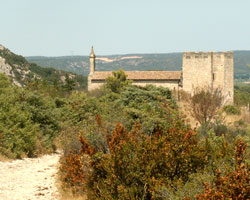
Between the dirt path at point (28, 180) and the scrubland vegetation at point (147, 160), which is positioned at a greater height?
the scrubland vegetation at point (147, 160)

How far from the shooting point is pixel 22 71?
87062mm

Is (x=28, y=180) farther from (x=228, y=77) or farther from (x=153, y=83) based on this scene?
(x=153, y=83)

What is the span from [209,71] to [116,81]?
1104cm

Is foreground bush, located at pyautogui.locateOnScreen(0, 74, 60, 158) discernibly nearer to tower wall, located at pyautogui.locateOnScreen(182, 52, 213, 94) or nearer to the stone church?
the stone church

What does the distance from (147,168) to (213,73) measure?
3914 centimetres

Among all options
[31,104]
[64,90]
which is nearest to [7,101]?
[31,104]

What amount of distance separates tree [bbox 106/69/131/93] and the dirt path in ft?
103

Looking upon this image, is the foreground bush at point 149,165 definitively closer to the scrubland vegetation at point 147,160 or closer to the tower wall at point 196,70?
the scrubland vegetation at point 147,160

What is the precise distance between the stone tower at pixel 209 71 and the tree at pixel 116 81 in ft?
24.0

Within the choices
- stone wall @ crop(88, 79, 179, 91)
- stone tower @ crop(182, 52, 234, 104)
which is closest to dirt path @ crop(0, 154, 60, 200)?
stone tower @ crop(182, 52, 234, 104)

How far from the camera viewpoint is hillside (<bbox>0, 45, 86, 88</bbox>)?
265 feet

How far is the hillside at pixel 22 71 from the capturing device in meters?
80.9

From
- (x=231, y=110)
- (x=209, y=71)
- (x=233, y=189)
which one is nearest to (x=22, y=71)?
(x=209, y=71)

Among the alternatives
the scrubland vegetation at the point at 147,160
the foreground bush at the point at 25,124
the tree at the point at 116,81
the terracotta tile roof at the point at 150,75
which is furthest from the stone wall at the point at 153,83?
the scrubland vegetation at the point at 147,160
